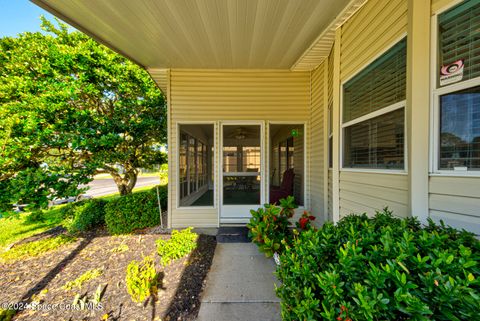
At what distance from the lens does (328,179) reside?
327 cm

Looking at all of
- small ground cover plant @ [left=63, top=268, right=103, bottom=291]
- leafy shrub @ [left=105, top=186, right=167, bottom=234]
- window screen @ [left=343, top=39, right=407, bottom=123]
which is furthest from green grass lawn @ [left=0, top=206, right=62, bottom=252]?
window screen @ [left=343, top=39, right=407, bottom=123]

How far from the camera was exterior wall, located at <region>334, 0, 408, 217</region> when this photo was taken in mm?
1743

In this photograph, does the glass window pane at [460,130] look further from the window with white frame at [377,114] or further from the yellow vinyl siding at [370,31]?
the yellow vinyl siding at [370,31]

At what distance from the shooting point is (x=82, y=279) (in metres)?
2.37

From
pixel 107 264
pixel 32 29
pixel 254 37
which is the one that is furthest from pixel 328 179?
pixel 32 29

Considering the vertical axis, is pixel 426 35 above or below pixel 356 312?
above

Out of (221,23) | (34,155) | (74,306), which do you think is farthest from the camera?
(34,155)

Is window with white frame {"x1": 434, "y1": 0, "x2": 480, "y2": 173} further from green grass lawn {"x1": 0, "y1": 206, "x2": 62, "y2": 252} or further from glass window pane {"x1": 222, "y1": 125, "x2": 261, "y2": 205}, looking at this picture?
green grass lawn {"x1": 0, "y1": 206, "x2": 62, "y2": 252}

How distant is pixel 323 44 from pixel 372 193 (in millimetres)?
2432

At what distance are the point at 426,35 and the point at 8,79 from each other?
23.0 feet

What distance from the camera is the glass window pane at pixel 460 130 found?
1271 mm

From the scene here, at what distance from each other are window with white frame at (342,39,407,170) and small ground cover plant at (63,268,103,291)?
3.64 metres

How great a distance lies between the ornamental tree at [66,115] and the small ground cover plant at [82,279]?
2.22m

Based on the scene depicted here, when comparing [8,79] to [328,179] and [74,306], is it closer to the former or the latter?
[74,306]
